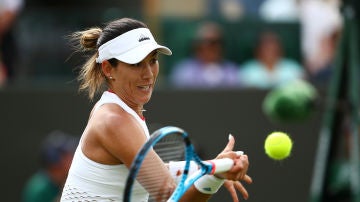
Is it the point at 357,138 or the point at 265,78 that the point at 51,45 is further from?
the point at 357,138

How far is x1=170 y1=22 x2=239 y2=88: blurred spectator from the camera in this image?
8836mm

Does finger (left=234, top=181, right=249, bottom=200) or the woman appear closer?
the woman

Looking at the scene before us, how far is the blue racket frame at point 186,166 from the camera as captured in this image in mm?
3568

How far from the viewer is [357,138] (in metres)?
6.81

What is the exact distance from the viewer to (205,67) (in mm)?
8883

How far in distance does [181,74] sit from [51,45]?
134cm

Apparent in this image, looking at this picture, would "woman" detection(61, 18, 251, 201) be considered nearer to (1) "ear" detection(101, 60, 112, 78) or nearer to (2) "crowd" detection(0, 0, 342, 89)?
(1) "ear" detection(101, 60, 112, 78)

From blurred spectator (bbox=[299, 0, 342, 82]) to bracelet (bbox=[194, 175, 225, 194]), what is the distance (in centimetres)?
501

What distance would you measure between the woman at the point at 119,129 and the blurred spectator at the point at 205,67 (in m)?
4.30

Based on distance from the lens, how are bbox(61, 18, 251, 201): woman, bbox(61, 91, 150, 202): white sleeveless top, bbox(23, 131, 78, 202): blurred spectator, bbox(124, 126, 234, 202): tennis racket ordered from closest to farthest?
bbox(124, 126, 234, 202): tennis racket → bbox(61, 18, 251, 201): woman → bbox(61, 91, 150, 202): white sleeveless top → bbox(23, 131, 78, 202): blurred spectator

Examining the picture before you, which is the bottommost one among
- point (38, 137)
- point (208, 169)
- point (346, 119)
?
point (38, 137)

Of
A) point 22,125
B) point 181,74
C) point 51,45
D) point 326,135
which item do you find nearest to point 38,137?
point 22,125

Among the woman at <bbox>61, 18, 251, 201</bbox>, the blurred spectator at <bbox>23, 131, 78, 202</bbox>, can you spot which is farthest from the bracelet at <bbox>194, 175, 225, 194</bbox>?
the blurred spectator at <bbox>23, 131, 78, 202</bbox>

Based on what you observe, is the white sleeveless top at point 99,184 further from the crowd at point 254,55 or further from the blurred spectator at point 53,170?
the crowd at point 254,55
